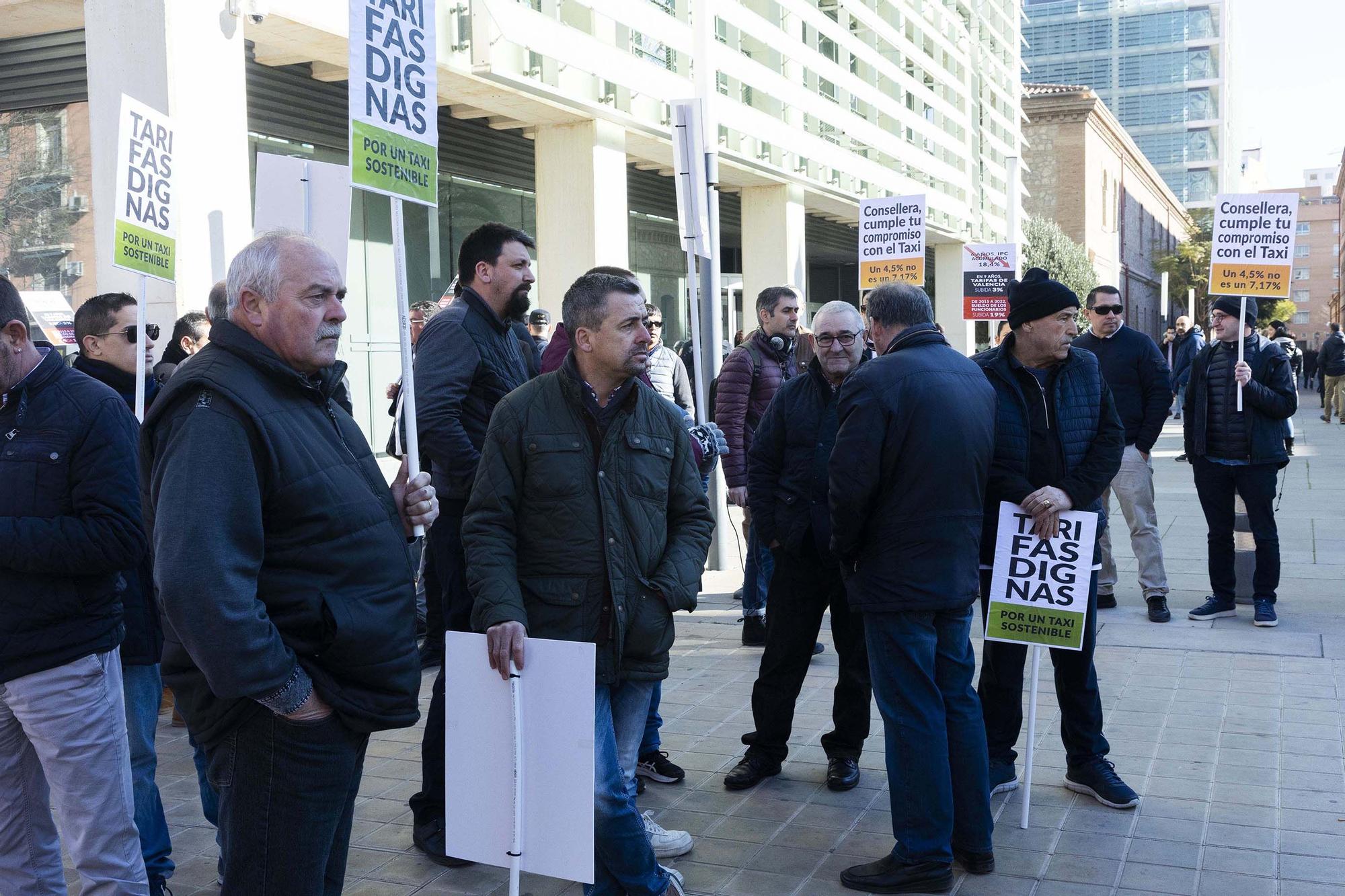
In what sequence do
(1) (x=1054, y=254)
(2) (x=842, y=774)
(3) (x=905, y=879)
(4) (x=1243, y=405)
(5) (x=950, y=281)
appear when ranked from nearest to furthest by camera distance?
(3) (x=905, y=879)
(2) (x=842, y=774)
(4) (x=1243, y=405)
(5) (x=950, y=281)
(1) (x=1054, y=254)

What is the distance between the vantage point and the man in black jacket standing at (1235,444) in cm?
856

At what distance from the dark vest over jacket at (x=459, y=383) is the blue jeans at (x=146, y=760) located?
4.15 feet

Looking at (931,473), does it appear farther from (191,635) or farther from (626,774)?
(191,635)

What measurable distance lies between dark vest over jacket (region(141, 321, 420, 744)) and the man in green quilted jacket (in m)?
0.84

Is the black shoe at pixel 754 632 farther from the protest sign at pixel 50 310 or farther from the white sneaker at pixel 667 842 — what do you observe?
the protest sign at pixel 50 310

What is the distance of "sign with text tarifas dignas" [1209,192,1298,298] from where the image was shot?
9938mm

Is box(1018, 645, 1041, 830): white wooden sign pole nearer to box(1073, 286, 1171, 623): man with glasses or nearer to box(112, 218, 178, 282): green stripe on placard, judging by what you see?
box(1073, 286, 1171, 623): man with glasses

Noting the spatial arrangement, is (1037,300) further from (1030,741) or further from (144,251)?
(144,251)

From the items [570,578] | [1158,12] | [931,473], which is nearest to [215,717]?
[570,578]

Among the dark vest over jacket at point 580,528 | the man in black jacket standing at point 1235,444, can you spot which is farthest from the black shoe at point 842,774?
the man in black jacket standing at point 1235,444

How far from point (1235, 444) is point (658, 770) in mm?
5146

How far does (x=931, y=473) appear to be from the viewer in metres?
4.43

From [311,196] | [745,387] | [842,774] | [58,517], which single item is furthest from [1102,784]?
[311,196]

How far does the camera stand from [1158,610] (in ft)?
29.1
